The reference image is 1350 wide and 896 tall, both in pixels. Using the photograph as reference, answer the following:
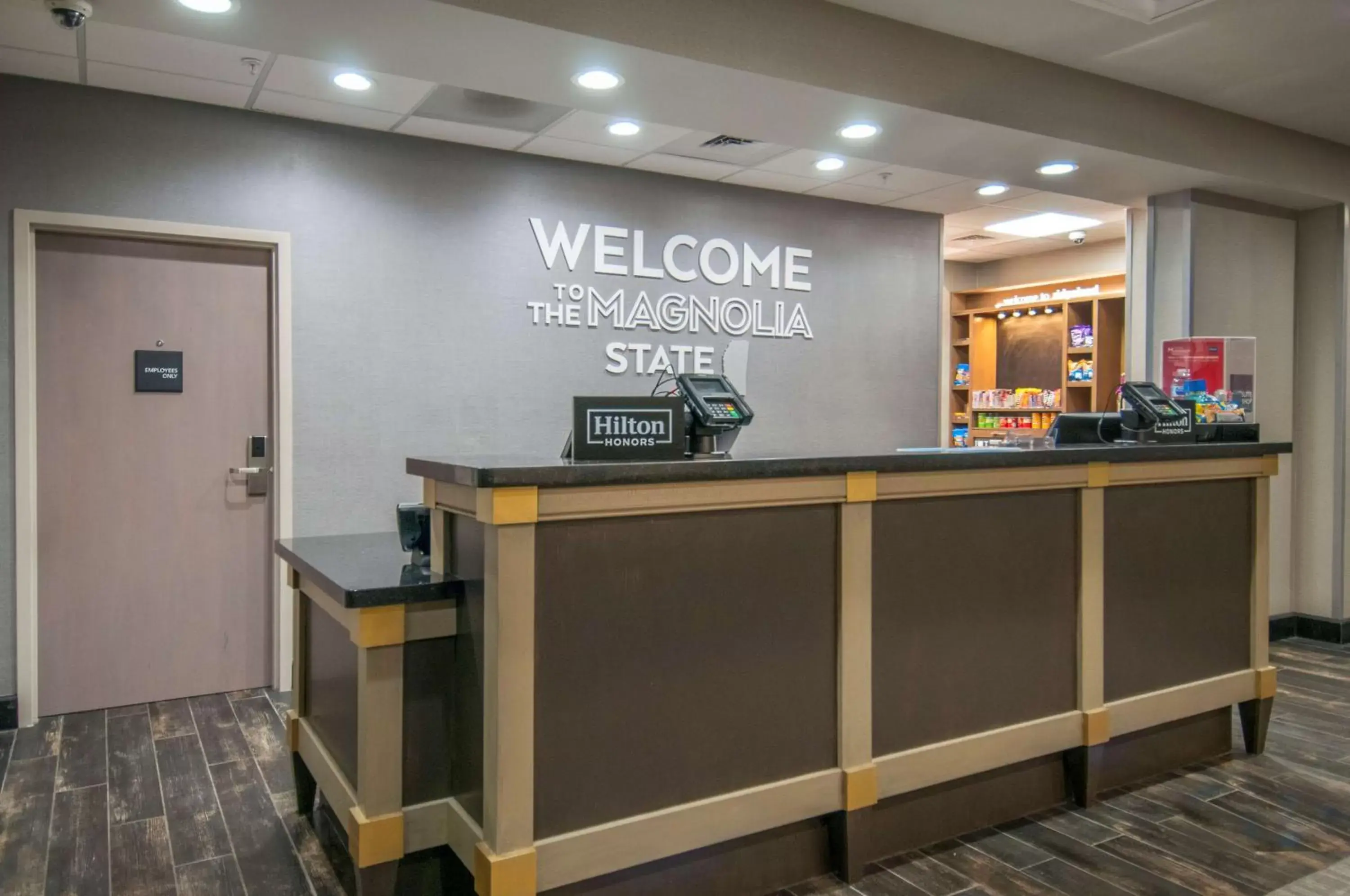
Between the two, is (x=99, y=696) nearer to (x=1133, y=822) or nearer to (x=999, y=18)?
(x=1133, y=822)

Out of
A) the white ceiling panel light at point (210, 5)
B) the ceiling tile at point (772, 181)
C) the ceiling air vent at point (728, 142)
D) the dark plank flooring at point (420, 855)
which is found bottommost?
the dark plank flooring at point (420, 855)

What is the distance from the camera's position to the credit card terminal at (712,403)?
2.83 meters

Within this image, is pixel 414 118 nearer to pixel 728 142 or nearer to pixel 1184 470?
pixel 728 142

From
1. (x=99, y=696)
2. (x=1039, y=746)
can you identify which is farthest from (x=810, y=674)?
(x=99, y=696)

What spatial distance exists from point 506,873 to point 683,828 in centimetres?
48

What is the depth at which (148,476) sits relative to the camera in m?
4.34

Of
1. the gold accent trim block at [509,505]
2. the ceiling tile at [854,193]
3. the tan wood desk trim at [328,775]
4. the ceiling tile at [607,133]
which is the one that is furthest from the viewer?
the ceiling tile at [854,193]

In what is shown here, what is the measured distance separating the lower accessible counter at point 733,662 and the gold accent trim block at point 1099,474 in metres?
0.01

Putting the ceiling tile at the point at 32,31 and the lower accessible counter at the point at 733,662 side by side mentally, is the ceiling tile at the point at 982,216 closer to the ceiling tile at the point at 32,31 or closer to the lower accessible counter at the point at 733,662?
the lower accessible counter at the point at 733,662

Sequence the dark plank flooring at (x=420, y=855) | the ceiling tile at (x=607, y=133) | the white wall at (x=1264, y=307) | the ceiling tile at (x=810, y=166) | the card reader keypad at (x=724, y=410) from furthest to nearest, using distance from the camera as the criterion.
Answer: the white wall at (x=1264, y=307), the ceiling tile at (x=810, y=166), the ceiling tile at (x=607, y=133), the card reader keypad at (x=724, y=410), the dark plank flooring at (x=420, y=855)

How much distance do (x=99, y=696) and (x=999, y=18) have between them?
480 centimetres

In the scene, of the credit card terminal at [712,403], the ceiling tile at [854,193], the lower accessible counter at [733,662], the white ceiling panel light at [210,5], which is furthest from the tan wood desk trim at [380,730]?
the ceiling tile at [854,193]

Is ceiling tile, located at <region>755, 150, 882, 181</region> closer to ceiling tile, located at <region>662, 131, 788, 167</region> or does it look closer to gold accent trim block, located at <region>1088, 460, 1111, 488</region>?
ceiling tile, located at <region>662, 131, 788, 167</region>

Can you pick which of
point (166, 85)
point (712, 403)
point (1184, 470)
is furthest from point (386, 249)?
point (1184, 470)
